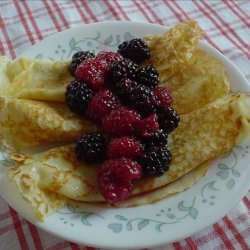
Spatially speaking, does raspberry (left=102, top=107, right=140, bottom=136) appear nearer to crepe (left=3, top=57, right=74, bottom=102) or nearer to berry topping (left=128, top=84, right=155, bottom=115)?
berry topping (left=128, top=84, right=155, bottom=115)

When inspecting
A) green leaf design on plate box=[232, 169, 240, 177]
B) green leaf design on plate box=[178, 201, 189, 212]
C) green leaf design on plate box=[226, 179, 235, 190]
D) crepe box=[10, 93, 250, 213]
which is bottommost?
green leaf design on plate box=[226, 179, 235, 190]

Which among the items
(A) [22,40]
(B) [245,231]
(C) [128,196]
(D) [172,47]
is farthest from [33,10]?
(B) [245,231]

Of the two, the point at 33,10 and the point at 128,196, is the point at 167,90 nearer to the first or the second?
the point at 128,196

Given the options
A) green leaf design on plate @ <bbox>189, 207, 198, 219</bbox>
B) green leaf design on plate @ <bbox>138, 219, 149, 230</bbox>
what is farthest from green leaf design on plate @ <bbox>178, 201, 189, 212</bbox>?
green leaf design on plate @ <bbox>138, 219, 149, 230</bbox>

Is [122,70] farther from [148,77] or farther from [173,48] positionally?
[173,48]

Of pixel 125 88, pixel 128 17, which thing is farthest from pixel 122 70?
pixel 128 17

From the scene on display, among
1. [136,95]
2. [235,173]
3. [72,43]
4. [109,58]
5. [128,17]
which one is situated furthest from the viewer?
[128,17]
